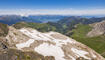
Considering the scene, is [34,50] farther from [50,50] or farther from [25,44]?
[50,50]

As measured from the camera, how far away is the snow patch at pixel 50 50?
72.7 m

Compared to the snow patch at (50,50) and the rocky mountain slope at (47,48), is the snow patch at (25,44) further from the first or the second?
the snow patch at (50,50)

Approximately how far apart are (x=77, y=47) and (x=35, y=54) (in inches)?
1401

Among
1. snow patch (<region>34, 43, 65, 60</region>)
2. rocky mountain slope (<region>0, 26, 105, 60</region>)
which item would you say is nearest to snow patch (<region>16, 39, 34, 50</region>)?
rocky mountain slope (<region>0, 26, 105, 60</region>)

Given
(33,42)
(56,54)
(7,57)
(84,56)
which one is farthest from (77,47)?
(7,57)

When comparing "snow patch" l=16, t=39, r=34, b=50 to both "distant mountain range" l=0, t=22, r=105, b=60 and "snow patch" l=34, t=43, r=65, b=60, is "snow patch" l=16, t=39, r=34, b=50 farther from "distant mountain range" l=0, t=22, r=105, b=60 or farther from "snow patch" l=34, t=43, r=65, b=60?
"snow patch" l=34, t=43, r=65, b=60

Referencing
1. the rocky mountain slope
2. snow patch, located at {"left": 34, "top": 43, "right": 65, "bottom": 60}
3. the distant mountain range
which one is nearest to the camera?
the distant mountain range

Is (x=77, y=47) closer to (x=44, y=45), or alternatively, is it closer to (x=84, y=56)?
(x=84, y=56)

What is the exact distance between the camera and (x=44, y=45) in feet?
272

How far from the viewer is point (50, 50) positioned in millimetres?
77938

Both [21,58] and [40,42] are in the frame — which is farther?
[40,42]

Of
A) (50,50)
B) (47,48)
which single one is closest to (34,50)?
(47,48)

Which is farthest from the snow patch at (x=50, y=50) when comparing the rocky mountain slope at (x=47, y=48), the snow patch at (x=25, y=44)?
the snow patch at (x=25, y=44)

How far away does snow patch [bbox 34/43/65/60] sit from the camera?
72662 mm
